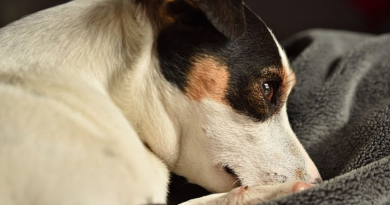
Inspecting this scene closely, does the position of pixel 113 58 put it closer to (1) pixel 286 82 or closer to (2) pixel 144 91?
(2) pixel 144 91

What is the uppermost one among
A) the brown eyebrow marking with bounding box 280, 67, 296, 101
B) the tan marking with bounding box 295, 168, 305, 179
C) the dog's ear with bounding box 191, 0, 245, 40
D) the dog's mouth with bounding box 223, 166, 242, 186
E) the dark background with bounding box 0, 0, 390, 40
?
the dog's ear with bounding box 191, 0, 245, 40

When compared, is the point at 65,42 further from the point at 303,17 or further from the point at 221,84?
the point at 303,17

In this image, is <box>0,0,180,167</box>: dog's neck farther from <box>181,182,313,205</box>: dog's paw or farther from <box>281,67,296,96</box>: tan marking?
<box>281,67,296,96</box>: tan marking

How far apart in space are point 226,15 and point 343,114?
76 centimetres

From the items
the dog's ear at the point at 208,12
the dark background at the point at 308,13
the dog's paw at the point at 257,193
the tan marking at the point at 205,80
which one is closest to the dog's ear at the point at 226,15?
the dog's ear at the point at 208,12

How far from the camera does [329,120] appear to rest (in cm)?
170

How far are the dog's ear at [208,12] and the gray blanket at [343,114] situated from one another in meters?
0.37

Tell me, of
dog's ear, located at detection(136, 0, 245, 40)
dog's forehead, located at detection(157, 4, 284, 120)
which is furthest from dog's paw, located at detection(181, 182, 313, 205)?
dog's ear, located at detection(136, 0, 245, 40)

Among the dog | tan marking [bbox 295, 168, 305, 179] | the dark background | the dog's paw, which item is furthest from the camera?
the dark background

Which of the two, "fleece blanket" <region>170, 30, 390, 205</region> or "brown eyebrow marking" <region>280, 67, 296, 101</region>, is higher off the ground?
"brown eyebrow marking" <region>280, 67, 296, 101</region>

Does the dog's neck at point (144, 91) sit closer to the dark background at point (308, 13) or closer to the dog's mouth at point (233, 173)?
the dog's mouth at point (233, 173)

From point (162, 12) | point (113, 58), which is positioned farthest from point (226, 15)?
point (113, 58)

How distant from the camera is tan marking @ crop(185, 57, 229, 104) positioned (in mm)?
1227

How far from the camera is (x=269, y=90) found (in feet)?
4.37
